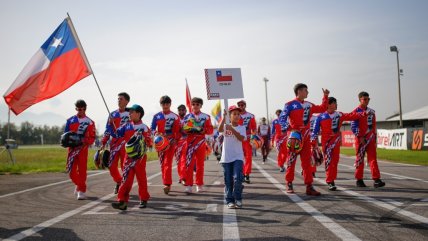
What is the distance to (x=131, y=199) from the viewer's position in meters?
7.99

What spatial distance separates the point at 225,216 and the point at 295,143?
2794 mm

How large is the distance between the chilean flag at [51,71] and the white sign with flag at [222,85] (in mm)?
3061

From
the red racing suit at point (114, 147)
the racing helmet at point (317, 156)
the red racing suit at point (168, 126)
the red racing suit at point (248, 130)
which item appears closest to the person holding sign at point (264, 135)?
the red racing suit at point (248, 130)

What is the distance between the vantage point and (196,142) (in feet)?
29.8

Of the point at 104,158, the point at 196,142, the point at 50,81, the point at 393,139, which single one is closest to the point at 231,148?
the point at 196,142

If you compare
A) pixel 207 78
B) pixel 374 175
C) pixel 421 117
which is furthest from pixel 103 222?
pixel 421 117

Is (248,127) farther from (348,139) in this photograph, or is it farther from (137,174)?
(348,139)

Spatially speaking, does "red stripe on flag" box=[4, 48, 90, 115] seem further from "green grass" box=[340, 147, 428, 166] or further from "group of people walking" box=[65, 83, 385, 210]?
"green grass" box=[340, 147, 428, 166]

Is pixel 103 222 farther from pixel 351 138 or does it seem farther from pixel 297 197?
pixel 351 138

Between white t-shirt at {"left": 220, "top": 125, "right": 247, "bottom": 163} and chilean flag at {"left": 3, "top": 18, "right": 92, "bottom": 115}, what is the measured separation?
3860 mm

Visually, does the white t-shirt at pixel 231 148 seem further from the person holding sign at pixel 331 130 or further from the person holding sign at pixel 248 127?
the person holding sign at pixel 248 127

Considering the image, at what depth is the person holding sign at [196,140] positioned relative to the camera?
8.91 meters

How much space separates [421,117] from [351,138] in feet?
47.6

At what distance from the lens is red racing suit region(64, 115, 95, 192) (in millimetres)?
8125
